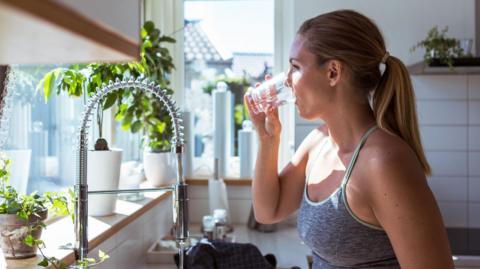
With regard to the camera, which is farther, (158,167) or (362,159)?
(158,167)

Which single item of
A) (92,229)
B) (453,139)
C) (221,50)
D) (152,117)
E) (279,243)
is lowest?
(279,243)

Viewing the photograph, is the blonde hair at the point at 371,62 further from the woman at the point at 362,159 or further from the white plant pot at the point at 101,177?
the white plant pot at the point at 101,177

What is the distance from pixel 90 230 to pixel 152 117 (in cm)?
99

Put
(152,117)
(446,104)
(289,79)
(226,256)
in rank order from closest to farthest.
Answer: (289,79) < (226,256) < (152,117) < (446,104)

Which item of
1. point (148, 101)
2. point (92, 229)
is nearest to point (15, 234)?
point (92, 229)

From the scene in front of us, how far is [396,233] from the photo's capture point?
3.06 feet

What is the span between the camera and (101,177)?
1.59 m

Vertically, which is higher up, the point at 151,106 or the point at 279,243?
the point at 151,106

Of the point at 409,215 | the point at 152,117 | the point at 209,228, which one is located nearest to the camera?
the point at 409,215

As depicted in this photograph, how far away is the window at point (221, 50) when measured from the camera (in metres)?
2.86

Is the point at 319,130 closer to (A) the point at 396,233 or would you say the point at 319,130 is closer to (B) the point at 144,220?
(A) the point at 396,233

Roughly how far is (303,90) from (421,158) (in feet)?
0.91

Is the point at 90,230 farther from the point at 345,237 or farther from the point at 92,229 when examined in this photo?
the point at 345,237

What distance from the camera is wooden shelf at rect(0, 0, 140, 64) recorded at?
0.24m
